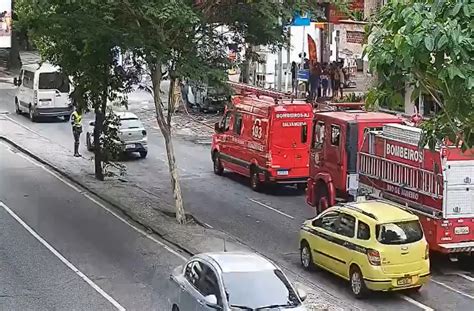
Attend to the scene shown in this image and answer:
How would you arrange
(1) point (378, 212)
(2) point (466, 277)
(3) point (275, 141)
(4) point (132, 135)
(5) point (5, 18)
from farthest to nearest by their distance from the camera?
(5) point (5, 18)
(4) point (132, 135)
(3) point (275, 141)
(2) point (466, 277)
(1) point (378, 212)

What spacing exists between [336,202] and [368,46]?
12193mm

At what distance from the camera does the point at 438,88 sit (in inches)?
A: 406

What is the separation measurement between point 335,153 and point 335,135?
445 millimetres

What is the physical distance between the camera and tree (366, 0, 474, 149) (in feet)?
29.6

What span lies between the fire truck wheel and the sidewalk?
2692 millimetres

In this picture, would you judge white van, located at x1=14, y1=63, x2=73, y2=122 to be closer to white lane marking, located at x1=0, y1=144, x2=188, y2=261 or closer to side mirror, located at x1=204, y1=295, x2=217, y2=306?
white lane marking, located at x1=0, y1=144, x2=188, y2=261

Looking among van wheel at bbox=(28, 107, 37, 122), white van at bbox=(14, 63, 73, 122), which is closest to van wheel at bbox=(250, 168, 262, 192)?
white van at bbox=(14, 63, 73, 122)

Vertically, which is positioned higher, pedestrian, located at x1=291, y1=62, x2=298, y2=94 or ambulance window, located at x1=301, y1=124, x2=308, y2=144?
pedestrian, located at x1=291, y1=62, x2=298, y2=94

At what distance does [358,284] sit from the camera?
16.5 m

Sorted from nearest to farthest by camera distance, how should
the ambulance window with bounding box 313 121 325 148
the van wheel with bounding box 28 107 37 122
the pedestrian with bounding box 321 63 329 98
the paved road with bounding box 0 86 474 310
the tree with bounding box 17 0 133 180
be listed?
1. the paved road with bounding box 0 86 474 310
2. the tree with bounding box 17 0 133 180
3. the ambulance window with bounding box 313 121 325 148
4. the pedestrian with bounding box 321 63 329 98
5. the van wheel with bounding box 28 107 37 122

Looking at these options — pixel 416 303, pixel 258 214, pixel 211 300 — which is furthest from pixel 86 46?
pixel 211 300

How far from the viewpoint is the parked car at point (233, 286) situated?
40.5ft

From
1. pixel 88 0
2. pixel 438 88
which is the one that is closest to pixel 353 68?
pixel 88 0

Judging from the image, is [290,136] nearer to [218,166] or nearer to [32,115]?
[218,166]
